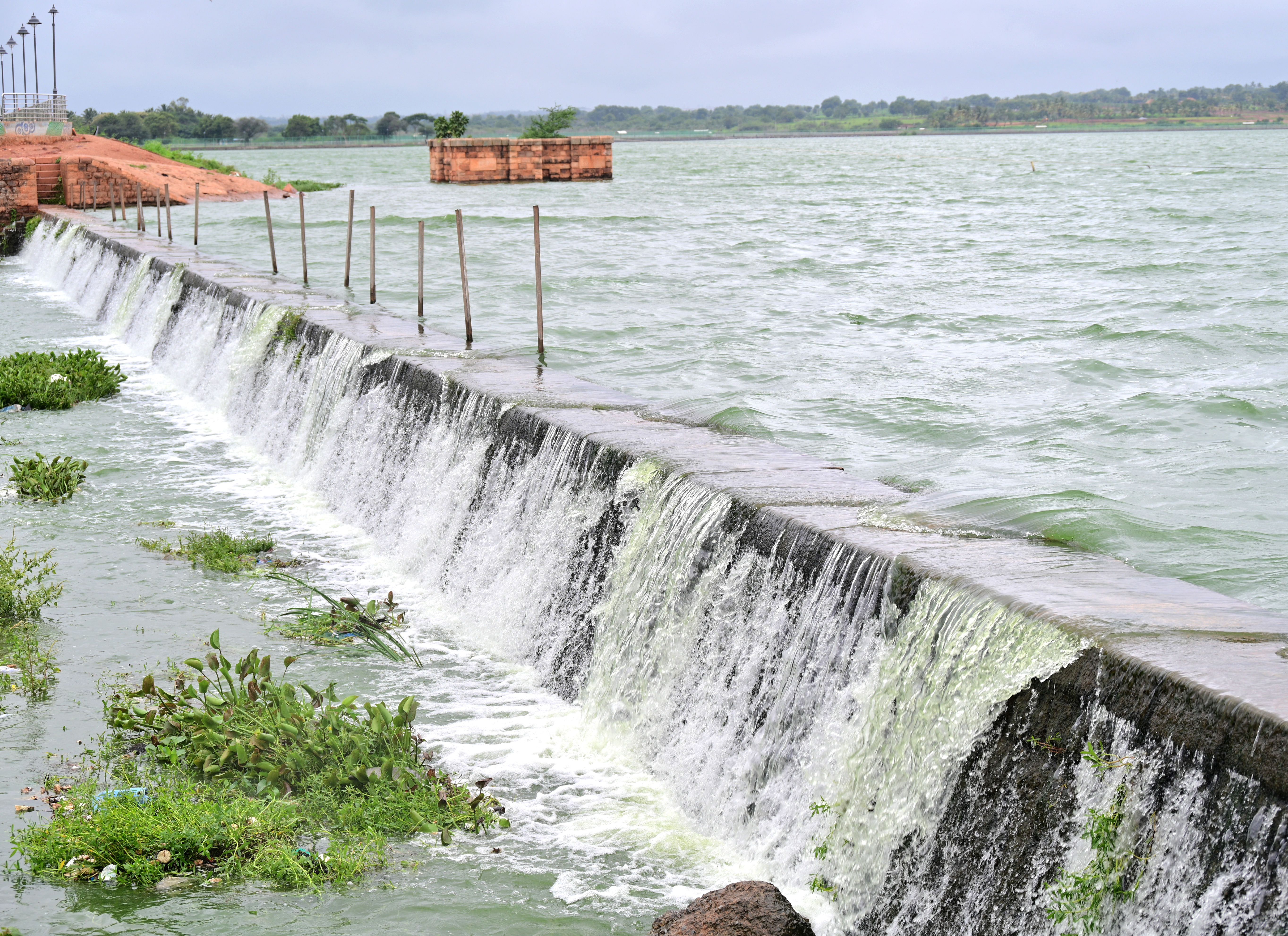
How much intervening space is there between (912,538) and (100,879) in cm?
415

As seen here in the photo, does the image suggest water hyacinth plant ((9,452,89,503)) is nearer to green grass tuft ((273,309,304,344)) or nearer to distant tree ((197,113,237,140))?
green grass tuft ((273,309,304,344))

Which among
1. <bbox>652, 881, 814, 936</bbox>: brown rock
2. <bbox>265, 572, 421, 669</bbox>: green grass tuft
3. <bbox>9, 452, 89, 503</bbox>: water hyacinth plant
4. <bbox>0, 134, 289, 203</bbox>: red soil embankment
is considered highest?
<bbox>0, 134, 289, 203</bbox>: red soil embankment

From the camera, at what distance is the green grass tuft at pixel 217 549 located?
10.7m

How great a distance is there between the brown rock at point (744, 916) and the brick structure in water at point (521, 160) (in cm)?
7400

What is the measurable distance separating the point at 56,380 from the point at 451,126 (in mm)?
68950

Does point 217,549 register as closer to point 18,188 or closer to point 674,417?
point 674,417

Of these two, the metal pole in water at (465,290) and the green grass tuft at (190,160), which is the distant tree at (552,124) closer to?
the green grass tuft at (190,160)

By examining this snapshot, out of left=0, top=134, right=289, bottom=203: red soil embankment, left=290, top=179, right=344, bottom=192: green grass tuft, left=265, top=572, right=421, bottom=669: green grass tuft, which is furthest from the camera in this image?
left=290, top=179, right=344, bottom=192: green grass tuft

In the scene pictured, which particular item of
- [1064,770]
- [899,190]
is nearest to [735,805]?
[1064,770]

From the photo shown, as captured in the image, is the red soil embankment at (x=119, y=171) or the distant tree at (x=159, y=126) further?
the distant tree at (x=159, y=126)

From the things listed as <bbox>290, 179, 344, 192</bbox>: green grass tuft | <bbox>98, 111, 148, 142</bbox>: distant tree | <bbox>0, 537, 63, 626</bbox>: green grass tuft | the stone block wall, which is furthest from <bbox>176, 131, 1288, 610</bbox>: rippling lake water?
<bbox>98, 111, 148, 142</bbox>: distant tree

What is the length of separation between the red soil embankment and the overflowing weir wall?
24.5 m

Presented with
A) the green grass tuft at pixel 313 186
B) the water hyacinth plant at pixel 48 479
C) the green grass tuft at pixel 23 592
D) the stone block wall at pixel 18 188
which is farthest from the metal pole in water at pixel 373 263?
the green grass tuft at pixel 313 186

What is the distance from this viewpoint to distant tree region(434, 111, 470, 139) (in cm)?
8212
